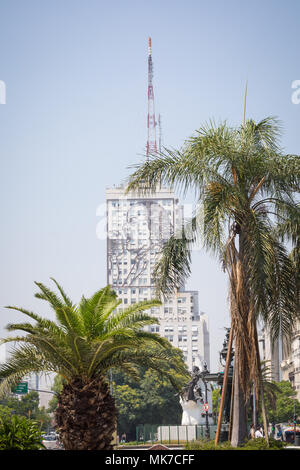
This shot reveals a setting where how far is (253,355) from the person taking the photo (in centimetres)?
1722

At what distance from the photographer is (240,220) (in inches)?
707

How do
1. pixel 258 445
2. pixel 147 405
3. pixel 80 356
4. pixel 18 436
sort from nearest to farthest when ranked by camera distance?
pixel 18 436
pixel 258 445
pixel 80 356
pixel 147 405

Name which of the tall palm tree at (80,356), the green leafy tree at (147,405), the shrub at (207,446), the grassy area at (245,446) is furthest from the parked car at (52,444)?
the green leafy tree at (147,405)

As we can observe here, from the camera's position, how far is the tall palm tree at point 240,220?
1702 centimetres

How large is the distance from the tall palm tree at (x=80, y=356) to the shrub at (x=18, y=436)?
2892 mm

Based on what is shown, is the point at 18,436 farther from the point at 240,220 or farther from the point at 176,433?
the point at 176,433

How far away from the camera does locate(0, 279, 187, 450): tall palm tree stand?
60.6ft

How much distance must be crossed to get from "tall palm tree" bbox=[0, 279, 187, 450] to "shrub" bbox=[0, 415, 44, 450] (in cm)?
289

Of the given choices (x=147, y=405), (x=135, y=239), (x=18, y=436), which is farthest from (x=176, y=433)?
(x=135, y=239)

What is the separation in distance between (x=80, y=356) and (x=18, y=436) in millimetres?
3918

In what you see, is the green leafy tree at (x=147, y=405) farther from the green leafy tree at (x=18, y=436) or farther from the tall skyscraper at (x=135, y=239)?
the tall skyscraper at (x=135, y=239)
